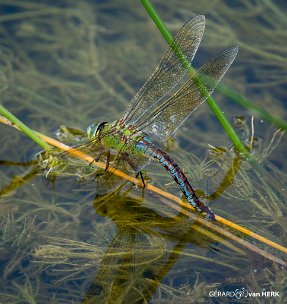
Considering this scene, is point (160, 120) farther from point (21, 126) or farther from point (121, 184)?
point (21, 126)

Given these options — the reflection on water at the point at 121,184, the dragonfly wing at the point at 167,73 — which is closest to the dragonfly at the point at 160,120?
the dragonfly wing at the point at 167,73

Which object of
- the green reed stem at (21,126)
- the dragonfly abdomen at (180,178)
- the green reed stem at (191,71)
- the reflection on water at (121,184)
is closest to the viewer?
the green reed stem at (191,71)

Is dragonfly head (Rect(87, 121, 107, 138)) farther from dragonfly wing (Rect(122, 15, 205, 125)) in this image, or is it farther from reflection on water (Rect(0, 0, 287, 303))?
reflection on water (Rect(0, 0, 287, 303))

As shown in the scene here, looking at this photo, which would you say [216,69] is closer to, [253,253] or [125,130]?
[125,130]

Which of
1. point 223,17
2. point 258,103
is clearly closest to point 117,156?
point 258,103

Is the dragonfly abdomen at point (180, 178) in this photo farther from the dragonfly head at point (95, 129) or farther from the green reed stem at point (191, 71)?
the green reed stem at point (191, 71)

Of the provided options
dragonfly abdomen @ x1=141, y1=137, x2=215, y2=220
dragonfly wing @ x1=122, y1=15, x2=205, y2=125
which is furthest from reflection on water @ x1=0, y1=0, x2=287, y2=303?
dragonfly wing @ x1=122, y1=15, x2=205, y2=125

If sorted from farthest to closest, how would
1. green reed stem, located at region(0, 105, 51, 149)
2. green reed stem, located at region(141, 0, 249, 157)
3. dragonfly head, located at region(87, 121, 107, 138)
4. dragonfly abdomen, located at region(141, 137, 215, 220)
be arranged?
dragonfly head, located at region(87, 121, 107, 138) → dragonfly abdomen, located at region(141, 137, 215, 220) → green reed stem, located at region(0, 105, 51, 149) → green reed stem, located at region(141, 0, 249, 157)
